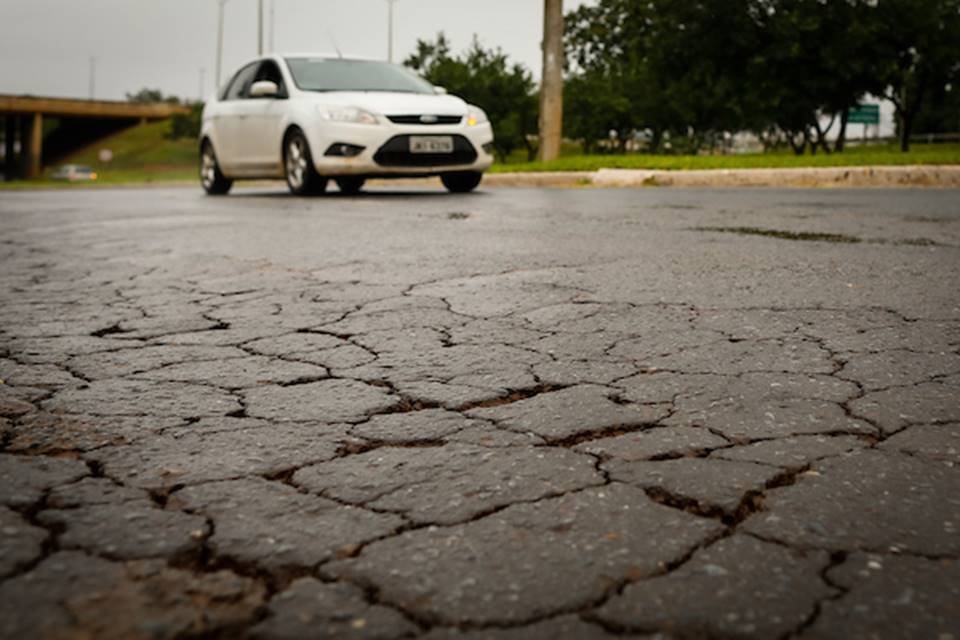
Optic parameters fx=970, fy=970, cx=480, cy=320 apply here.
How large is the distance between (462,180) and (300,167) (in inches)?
67.4

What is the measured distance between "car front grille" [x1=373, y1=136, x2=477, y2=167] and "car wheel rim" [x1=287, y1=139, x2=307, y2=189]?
907 millimetres

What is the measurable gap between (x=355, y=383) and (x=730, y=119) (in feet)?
139

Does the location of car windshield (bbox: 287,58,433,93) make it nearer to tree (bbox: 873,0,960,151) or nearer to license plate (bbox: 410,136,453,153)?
license plate (bbox: 410,136,453,153)

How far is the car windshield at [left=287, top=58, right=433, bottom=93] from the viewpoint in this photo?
31.9 ft

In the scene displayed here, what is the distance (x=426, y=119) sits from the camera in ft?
29.8

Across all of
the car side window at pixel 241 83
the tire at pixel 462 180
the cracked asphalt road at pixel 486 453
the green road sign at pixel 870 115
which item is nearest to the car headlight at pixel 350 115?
the tire at pixel 462 180

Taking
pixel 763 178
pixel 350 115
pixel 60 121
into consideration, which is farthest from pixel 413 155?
pixel 60 121

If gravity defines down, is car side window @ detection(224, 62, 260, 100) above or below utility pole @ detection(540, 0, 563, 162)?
below

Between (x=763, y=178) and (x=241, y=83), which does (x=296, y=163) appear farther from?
(x=763, y=178)

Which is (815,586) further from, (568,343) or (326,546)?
(568,343)

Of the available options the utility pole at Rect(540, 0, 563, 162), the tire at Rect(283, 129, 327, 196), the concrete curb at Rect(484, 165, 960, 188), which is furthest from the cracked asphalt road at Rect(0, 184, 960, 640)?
the utility pole at Rect(540, 0, 563, 162)

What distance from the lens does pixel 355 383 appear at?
2387 mm

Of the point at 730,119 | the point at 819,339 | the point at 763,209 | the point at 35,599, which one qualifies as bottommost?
A: the point at 35,599

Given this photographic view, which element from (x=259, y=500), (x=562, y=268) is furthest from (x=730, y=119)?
(x=259, y=500)
